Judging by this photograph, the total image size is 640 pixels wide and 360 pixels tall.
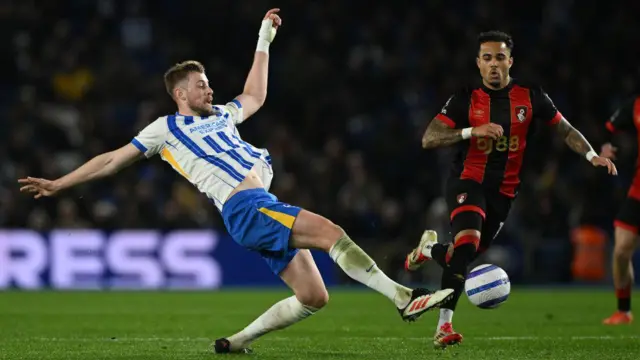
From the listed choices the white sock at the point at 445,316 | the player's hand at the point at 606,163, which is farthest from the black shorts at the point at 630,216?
the white sock at the point at 445,316

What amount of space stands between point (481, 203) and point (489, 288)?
3.11 feet

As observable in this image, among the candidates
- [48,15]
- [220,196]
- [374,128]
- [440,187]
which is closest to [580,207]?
[440,187]

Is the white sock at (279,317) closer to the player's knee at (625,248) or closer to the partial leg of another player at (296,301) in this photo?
the partial leg of another player at (296,301)

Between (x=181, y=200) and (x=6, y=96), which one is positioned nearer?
(x=181, y=200)

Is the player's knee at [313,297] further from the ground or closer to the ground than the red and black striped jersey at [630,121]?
closer to the ground

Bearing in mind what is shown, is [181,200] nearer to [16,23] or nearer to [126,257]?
[126,257]

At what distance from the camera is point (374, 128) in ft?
63.6

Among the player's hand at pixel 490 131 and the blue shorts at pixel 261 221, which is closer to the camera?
the blue shorts at pixel 261 221

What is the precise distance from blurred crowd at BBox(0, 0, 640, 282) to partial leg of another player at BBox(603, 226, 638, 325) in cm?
685

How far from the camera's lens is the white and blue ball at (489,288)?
7867 millimetres

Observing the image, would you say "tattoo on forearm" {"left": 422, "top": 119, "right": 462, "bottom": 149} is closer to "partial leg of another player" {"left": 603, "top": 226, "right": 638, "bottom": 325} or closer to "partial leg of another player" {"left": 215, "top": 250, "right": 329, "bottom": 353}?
"partial leg of another player" {"left": 215, "top": 250, "right": 329, "bottom": 353}

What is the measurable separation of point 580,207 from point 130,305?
8064 mm

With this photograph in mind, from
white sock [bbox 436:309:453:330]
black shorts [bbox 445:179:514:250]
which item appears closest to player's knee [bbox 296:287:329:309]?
white sock [bbox 436:309:453:330]

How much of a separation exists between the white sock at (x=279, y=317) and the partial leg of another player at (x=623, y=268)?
416cm
